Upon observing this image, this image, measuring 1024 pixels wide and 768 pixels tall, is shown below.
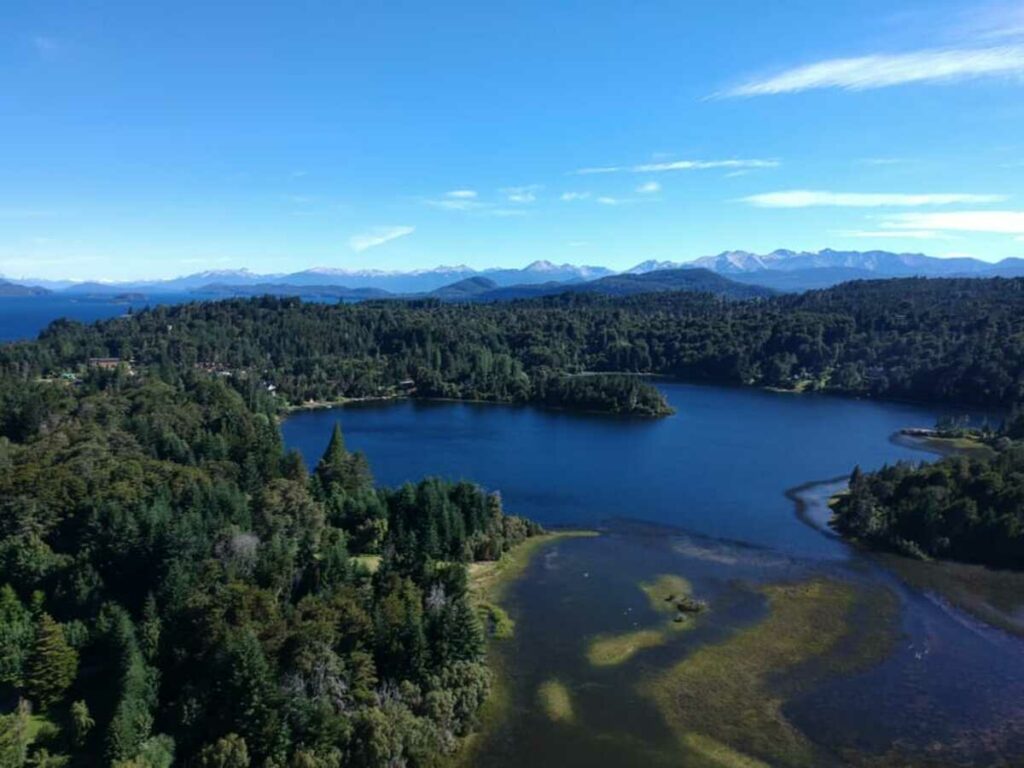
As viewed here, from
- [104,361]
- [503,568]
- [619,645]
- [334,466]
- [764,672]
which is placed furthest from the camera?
[104,361]

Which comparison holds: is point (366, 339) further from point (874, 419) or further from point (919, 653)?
point (919, 653)

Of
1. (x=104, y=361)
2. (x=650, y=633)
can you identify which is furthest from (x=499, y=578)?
(x=104, y=361)

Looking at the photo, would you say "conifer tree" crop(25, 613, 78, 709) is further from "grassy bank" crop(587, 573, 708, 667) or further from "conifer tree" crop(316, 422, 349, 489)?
"conifer tree" crop(316, 422, 349, 489)

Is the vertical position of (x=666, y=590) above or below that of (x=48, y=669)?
below

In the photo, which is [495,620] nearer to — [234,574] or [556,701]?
[556,701]

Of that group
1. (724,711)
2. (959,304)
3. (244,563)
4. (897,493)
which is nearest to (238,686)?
(244,563)

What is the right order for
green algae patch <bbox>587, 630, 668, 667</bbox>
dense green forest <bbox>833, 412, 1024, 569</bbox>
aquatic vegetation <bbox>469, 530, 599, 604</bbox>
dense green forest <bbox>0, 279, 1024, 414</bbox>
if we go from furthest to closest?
1. dense green forest <bbox>0, 279, 1024, 414</bbox>
2. dense green forest <bbox>833, 412, 1024, 569</bbox>
3. aquatic vegetation <bbox>469, 530, 599, 604</bbox>
4. green algae patch <bbox>587, 630, 668, 667</bbox>

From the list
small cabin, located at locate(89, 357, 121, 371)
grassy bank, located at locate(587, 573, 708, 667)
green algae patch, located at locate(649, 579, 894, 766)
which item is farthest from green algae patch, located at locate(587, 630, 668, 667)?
small cabin, located at locate(89, 357, 121, 371)

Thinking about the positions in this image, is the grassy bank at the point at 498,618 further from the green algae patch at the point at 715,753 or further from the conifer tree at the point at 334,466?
the conifer tree at the point at 334,466
